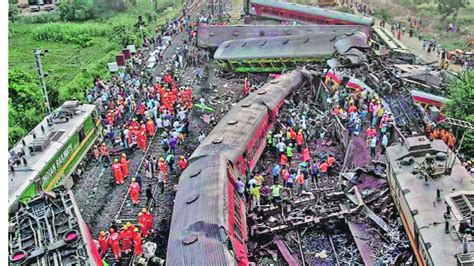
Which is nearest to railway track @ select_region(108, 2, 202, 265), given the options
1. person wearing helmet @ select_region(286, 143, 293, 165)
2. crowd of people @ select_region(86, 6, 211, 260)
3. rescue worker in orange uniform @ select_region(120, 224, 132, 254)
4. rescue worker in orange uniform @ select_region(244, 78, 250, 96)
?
crowd of people @ select_region(86, 6, 211, 260)

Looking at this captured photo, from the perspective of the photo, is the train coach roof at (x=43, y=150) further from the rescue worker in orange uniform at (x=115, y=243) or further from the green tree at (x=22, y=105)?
the green tree at (x=22, y=105)

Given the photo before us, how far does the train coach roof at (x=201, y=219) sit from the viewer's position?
11711mm

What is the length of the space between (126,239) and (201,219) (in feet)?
11.5

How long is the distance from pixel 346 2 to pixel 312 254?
43.7 m

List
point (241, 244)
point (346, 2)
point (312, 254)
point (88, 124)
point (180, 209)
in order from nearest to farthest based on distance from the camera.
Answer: point (241, 244) < point (180, 209) < point (312, 254) < point (88, 124) < point (346, 2)

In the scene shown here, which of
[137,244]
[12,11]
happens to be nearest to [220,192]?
[137,244]

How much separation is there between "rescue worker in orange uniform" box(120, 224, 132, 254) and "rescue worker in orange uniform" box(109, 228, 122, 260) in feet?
0.61

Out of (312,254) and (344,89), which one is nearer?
(312,254)

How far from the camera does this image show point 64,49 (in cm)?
4516

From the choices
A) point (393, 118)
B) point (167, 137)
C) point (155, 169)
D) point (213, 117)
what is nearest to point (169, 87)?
point (213, 117)

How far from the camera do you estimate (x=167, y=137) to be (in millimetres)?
22797

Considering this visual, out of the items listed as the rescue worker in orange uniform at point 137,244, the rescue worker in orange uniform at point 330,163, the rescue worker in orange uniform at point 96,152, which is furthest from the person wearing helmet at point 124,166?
the rescue worker in orange uniform at point 330,163

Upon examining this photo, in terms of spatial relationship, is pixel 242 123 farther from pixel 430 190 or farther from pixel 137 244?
pixel 430 190

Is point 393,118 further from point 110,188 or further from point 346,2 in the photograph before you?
point 346,2
